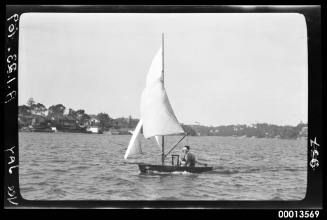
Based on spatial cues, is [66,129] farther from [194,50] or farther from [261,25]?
[261,25]

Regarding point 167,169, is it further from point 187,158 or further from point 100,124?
point 100,124

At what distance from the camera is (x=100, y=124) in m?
11.1

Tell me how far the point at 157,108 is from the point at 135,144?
58 cm

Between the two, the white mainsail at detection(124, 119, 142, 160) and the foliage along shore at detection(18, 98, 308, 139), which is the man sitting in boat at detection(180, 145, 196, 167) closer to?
the foliage along shore at detection(18, 98, 308, 139)

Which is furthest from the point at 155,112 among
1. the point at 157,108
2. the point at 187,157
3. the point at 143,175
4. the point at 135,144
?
the point at 143,175

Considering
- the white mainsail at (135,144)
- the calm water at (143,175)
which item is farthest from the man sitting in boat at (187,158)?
the white mainsail at (135,144)

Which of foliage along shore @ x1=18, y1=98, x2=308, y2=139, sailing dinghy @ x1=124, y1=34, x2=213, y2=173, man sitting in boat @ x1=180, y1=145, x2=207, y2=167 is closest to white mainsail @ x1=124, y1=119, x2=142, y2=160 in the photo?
sailing dinghy @ x1=124, y1=34, x2=213, y2=173

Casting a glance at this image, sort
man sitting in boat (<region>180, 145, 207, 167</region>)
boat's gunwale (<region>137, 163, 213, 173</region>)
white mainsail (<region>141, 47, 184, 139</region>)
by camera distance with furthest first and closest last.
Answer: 1. man sitting in boat (<region>180, 145, 207, 167</region>)
2. boat's gunwale (<region>137, 163, 213, 173</region>)
3. white mainsail (<region>141, 47, 184, 139</region>)

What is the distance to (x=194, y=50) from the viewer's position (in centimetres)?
1106

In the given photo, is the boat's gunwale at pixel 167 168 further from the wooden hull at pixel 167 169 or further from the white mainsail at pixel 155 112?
the white mainsail at pixel 155 112

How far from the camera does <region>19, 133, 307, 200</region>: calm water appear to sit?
10836mm

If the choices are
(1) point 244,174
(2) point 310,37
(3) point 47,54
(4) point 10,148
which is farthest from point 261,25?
(4) point 10,148

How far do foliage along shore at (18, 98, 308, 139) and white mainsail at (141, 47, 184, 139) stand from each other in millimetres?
255
